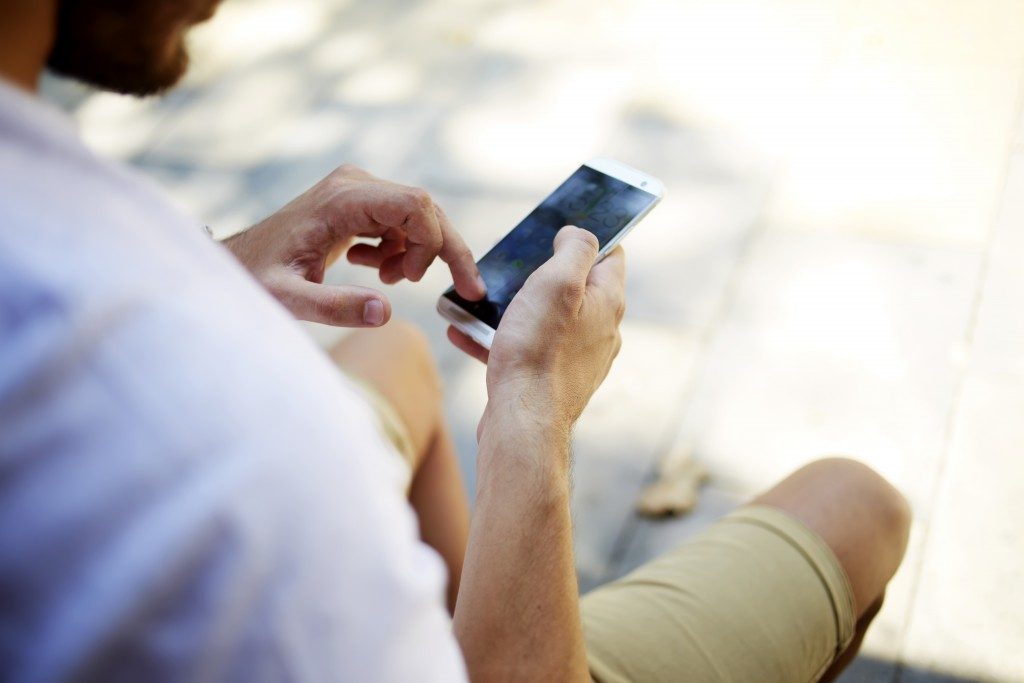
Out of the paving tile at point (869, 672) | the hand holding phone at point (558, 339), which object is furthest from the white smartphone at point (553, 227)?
the paving tile at point (869, 672)

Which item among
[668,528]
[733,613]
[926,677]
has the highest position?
[733,613]

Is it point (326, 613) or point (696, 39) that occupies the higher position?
point (326, 613)

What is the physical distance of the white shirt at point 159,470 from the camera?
18.1 inches

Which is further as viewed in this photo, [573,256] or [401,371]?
[401,371]

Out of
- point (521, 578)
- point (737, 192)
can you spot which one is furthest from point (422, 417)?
point (737, 192)

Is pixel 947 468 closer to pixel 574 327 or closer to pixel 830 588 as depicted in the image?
pixel 830 588

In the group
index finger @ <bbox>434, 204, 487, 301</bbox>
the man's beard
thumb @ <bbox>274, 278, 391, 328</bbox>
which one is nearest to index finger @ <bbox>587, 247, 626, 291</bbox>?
index finger @ <bbox>434, 204, 487, 301</bbox>

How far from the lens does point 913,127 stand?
206cm

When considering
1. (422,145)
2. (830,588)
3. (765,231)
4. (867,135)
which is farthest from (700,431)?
(422,145)

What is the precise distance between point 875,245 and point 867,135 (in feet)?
1.09

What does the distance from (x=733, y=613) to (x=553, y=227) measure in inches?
20.7

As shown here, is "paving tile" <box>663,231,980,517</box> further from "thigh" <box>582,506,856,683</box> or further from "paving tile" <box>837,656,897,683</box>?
"thigh" <box>582,506,856,683</box>

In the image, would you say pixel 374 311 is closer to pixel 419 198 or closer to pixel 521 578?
pixel 419 198

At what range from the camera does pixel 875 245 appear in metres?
1.88
